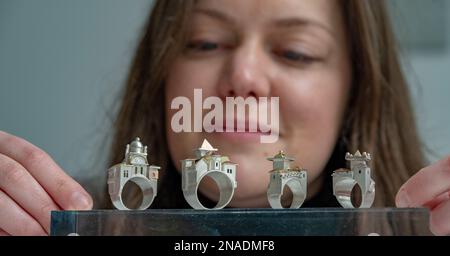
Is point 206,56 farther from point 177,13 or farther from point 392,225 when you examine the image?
point 392,225

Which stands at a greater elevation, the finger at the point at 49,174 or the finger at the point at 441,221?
the finger at the point at 49,174

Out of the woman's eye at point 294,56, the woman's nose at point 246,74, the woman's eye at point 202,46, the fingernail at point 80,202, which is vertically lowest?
the fingernail at point 80,202

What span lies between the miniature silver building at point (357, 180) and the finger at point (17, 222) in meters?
0.27

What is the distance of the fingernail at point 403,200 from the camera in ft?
1.76

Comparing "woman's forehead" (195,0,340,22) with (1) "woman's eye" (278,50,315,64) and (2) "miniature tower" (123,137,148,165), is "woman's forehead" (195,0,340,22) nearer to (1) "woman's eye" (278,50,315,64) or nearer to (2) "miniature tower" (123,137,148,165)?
(1) "woman's eye" (278,50,315,64)

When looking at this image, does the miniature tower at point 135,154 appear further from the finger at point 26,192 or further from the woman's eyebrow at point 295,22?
the woman's eyebrow at point 295,22

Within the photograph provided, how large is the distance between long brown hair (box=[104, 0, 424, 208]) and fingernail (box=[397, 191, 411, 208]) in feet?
0.77

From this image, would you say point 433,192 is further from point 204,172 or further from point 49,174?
point 49,174

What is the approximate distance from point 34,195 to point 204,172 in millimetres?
154

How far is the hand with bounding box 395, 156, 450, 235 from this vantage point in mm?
523

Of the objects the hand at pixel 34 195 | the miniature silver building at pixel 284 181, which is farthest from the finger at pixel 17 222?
the miniature silver building at pixel 284 181

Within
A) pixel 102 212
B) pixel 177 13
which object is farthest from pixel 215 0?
pixel 102 212

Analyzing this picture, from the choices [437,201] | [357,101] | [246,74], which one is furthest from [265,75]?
[437,201]

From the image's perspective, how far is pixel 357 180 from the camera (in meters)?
0.56
